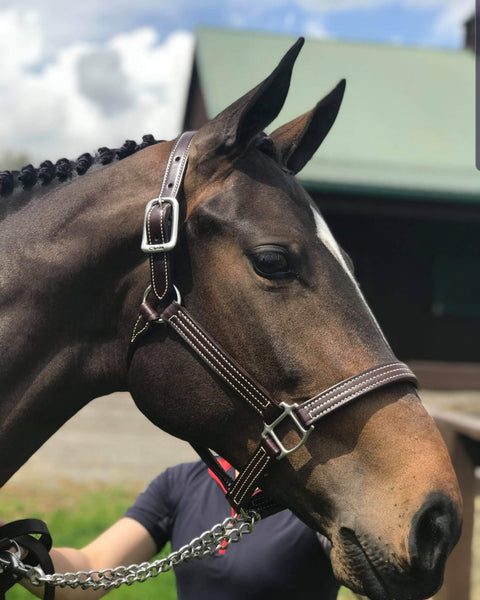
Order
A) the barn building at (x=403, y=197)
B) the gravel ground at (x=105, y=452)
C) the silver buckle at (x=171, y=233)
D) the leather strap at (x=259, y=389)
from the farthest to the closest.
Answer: the barn building at (x=403, y=197), the gravel ground at (x=105, y=452), the silver buckle at (x=171, y=233), the leather strap at (x=259, y=389)

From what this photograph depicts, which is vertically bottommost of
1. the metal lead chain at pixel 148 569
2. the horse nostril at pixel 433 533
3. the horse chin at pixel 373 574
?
the metal lead chain at pixel 148 569

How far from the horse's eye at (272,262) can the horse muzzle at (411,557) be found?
2.23 ft

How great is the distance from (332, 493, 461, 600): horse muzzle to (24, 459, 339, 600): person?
58cm

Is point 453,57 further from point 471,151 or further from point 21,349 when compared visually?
point 21,349

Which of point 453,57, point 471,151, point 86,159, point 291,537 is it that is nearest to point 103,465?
point 291,537

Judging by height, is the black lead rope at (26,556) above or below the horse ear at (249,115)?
below

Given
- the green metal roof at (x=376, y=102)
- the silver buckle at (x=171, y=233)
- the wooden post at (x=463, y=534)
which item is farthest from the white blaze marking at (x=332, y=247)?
the green metal roof at (x=376, y=102)

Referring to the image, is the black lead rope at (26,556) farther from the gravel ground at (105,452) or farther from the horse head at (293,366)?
the gravel ground at (105,452)

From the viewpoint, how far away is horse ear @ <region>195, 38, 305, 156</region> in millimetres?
1971

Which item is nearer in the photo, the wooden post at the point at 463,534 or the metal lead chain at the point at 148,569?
the metal lead chain at the point at 148,569

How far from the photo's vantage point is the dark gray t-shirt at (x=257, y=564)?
259 centimetres

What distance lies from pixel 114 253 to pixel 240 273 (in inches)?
15.4

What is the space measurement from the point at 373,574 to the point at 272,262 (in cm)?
84

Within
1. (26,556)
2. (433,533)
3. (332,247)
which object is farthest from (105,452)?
(433,533)
